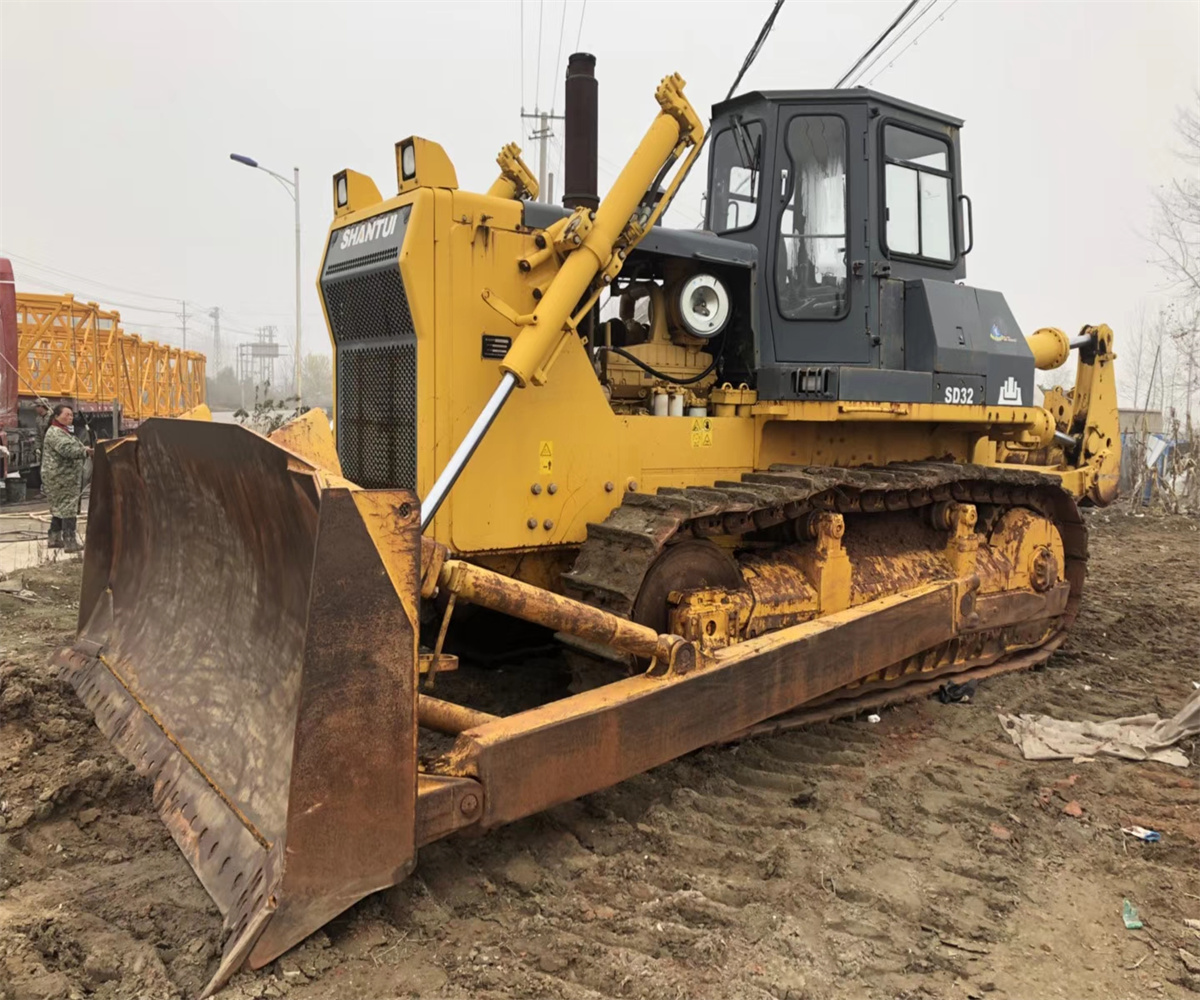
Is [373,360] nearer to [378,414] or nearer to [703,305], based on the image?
[378,414]

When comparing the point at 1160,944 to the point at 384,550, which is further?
the point at 1160,944

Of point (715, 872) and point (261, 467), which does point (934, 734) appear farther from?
point (261, 467)

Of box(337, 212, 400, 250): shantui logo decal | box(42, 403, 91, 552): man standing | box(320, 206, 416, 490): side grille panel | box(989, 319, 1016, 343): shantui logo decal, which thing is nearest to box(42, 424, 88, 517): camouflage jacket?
box(42, 403, 91, 552): man standing

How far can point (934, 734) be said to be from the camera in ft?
16.3

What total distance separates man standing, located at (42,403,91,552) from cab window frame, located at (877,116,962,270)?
896 cm

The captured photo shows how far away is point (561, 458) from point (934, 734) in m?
2.62

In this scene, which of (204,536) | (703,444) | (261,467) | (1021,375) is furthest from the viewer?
(1021,375)

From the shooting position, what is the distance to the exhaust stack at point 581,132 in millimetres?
4438

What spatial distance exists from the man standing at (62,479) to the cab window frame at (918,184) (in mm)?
8961

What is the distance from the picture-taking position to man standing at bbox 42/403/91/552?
9.99 meters

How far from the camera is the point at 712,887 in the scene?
322 centimetres

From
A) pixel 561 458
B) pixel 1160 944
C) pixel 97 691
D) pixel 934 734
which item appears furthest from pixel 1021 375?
pixel 97 691

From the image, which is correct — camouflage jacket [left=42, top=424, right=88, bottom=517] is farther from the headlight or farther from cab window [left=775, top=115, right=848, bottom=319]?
cab window [left=775, top=115, right=848, bottom=319]

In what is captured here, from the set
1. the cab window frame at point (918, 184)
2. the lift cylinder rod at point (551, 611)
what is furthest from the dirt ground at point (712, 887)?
the cab window frame at point (918, 184)
